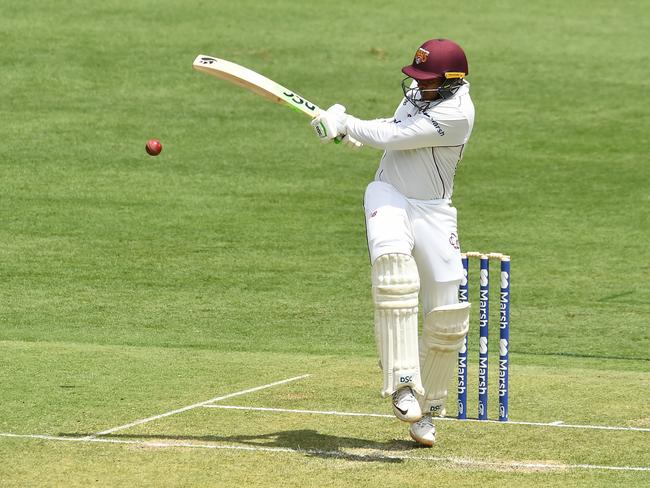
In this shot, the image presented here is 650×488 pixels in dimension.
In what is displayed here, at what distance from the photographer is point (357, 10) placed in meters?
25.5

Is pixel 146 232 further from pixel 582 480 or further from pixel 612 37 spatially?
pixel 612 37

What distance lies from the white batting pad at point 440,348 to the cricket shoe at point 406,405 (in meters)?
0.31

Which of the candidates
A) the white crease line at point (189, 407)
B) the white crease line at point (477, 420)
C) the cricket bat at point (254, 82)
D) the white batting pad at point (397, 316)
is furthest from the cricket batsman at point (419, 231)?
the white crease line at point (189, 407)

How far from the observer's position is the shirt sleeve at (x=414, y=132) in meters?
8.05

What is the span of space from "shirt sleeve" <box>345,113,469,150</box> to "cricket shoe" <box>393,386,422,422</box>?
4.76 ft

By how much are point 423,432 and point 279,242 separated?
27.4 ft

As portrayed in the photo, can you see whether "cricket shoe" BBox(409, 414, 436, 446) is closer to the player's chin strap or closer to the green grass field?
the green grass field

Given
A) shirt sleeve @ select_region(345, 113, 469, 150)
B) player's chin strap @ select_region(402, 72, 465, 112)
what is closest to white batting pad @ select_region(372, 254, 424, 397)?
shirt sleeve @ select_region(345, 113, 469, 150)

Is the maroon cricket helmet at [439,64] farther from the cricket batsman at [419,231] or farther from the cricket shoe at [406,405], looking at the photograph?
the cricket shoe at [406,405]

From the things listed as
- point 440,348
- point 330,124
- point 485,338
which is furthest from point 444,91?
point 485,338

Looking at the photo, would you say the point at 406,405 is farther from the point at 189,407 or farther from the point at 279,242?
the point at 279,242

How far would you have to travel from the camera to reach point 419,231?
8.13 m

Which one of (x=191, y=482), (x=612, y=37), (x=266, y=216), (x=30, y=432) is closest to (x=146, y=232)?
(x=266, y=216)

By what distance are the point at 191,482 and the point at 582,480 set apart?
2127 millimetres
